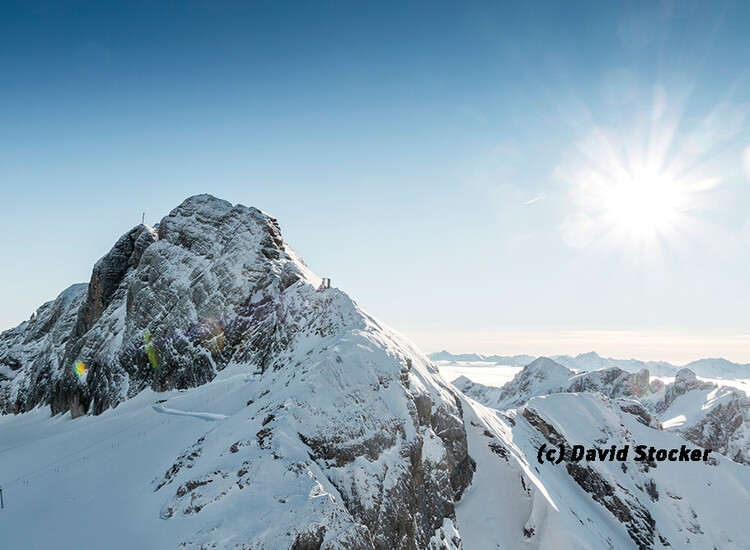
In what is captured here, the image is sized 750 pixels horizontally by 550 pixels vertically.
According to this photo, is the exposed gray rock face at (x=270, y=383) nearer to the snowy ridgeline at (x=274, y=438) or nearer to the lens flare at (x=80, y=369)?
the snowy ridgeline at (x=274, y=438)

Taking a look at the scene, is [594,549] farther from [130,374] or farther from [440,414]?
[130,374]

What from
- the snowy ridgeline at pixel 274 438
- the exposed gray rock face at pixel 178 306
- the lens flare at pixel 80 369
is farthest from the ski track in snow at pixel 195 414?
the lens flare at pixel 80 369

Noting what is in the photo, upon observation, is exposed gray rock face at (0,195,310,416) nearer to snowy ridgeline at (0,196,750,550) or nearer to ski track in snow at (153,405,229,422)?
snowy ridgeline at (0,196,750,550)

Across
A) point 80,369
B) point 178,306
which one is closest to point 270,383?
point 178,306

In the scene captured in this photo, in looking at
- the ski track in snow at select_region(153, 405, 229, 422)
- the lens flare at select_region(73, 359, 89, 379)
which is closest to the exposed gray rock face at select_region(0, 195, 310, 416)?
the lens flare at select_region(73, 359, 89, 379)

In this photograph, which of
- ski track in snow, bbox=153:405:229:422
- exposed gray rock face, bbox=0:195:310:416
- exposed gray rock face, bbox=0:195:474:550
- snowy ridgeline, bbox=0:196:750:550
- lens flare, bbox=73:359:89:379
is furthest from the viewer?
lens flare, bbox=73:359:89:379

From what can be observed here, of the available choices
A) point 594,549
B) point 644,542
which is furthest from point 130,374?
point 644,542

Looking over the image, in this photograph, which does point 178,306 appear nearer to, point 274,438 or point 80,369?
point 80,369
